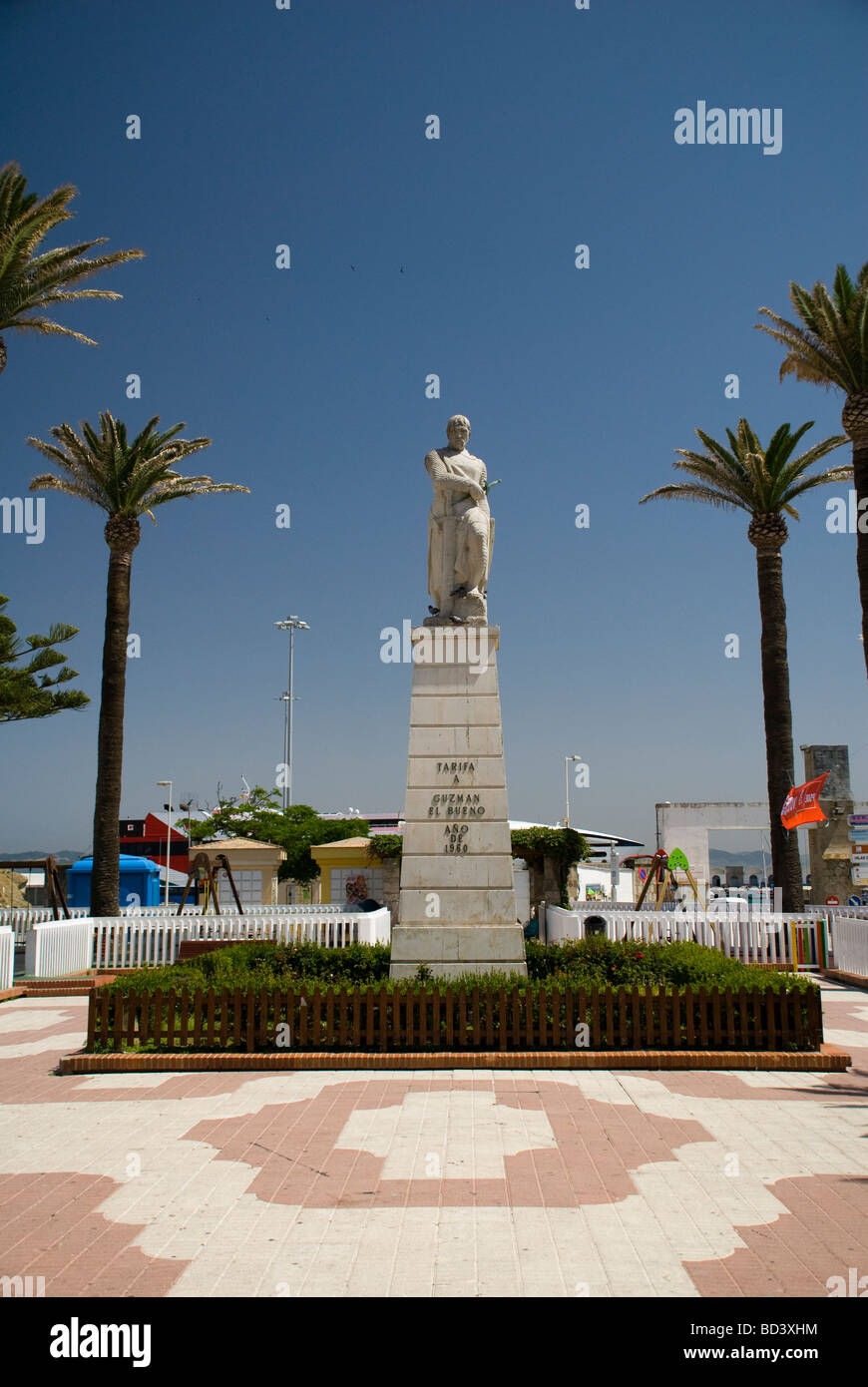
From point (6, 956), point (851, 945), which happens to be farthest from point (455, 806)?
point (851, 945)

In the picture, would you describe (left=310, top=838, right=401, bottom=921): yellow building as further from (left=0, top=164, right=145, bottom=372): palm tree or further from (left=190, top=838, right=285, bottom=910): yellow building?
(left=0, top=164, right=145, bottom=372): palm tree

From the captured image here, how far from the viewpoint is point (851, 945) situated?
18453 millimetres

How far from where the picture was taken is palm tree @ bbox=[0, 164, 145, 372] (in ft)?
57.6

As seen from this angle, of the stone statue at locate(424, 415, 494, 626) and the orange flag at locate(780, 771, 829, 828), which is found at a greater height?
the stone statue at locate(424, 415, 494, 626)

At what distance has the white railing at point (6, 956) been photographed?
1692 centimetres

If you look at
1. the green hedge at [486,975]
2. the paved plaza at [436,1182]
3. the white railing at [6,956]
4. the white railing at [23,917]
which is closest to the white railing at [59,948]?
the white railing at [6,956]

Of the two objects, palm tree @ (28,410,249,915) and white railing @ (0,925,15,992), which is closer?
white railing @ (0,925,15,992)

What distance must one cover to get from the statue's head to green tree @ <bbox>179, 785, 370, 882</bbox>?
29.2m

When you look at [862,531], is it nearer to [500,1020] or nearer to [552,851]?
[500,1020]

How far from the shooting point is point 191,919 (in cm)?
1956

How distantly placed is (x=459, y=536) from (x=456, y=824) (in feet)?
13.6

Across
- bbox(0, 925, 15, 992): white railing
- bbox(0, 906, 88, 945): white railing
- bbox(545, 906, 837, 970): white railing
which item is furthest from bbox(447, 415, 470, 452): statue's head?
bbox(0, 906, 88, 945): white railing

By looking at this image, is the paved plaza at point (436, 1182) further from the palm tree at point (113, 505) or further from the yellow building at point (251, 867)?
the yellow building at point (251, 867)
